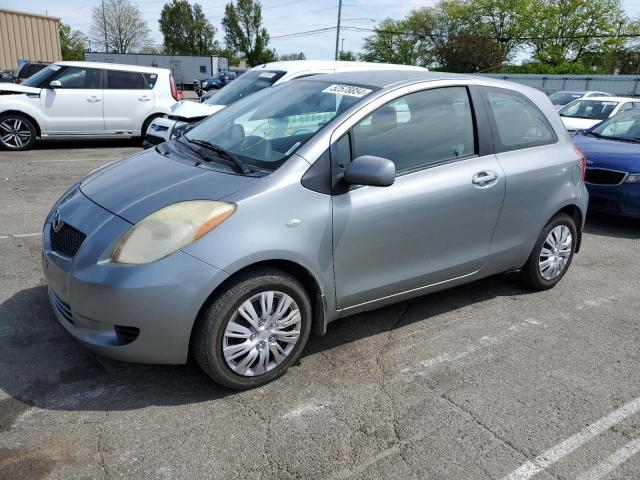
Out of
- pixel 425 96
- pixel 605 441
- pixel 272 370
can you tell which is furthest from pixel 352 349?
pixel 425 96

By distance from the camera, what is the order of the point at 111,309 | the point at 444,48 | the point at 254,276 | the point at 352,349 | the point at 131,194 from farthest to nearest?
the point at 444,48
the point at 352,349
the point at 131,194
the point at 254,276
the point at 111,309

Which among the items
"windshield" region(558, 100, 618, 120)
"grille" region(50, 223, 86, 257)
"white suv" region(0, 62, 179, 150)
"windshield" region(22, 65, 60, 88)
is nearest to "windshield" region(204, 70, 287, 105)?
"white suv" region(0, 62, 179, 150)

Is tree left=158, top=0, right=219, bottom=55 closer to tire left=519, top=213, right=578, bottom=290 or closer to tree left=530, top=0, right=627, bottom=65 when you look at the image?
tree left=530, top=0, right=627, bottom=65

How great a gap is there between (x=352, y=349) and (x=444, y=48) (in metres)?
72.1

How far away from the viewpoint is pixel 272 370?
3.04 m

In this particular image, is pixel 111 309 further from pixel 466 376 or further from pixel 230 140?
pixel 466 376

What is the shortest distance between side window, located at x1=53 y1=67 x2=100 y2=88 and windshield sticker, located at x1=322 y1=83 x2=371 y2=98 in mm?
9032

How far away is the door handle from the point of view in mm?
3648

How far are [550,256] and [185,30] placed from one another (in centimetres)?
8181

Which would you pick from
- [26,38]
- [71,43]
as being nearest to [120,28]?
[71,43]

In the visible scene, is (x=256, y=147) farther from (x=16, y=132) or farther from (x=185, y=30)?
(x=185, y=30)

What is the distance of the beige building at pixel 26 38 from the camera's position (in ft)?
77.3

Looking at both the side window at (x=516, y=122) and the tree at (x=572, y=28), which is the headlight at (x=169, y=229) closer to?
the side window at (x=516, y=122)

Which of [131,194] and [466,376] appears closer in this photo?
[131,194]
